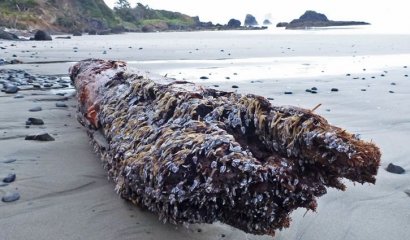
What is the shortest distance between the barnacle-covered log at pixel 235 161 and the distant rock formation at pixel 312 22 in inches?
2881

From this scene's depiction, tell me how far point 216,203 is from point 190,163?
20 cm

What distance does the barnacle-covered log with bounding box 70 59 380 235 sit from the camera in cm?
180

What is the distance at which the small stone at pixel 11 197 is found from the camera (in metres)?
2.72

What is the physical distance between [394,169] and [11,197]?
8.66 feet

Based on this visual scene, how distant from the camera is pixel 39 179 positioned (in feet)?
10.1

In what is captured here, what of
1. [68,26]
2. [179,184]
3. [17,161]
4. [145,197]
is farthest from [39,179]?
[68,26]

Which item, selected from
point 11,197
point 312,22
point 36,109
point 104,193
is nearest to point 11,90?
point 36,109

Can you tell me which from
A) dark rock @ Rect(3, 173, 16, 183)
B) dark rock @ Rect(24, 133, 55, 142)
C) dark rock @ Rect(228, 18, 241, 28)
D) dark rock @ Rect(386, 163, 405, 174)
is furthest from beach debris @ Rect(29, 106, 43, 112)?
dark rock @ Rect(228, 18, 241, 28)

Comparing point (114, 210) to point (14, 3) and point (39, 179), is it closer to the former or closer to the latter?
point (39, 179)

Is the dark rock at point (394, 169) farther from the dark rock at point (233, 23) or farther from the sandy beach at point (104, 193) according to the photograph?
Answer: the dark rock at point (233, 23)

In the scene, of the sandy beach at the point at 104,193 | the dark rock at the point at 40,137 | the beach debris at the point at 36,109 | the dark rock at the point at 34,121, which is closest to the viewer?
the sandy beach at the point at 104,193

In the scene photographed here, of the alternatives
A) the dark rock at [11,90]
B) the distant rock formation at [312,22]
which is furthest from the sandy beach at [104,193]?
the distant rock formation at [312,22]

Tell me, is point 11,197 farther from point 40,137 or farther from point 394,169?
point 394,169

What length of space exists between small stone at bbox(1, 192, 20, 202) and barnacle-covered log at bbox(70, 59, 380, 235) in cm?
72
